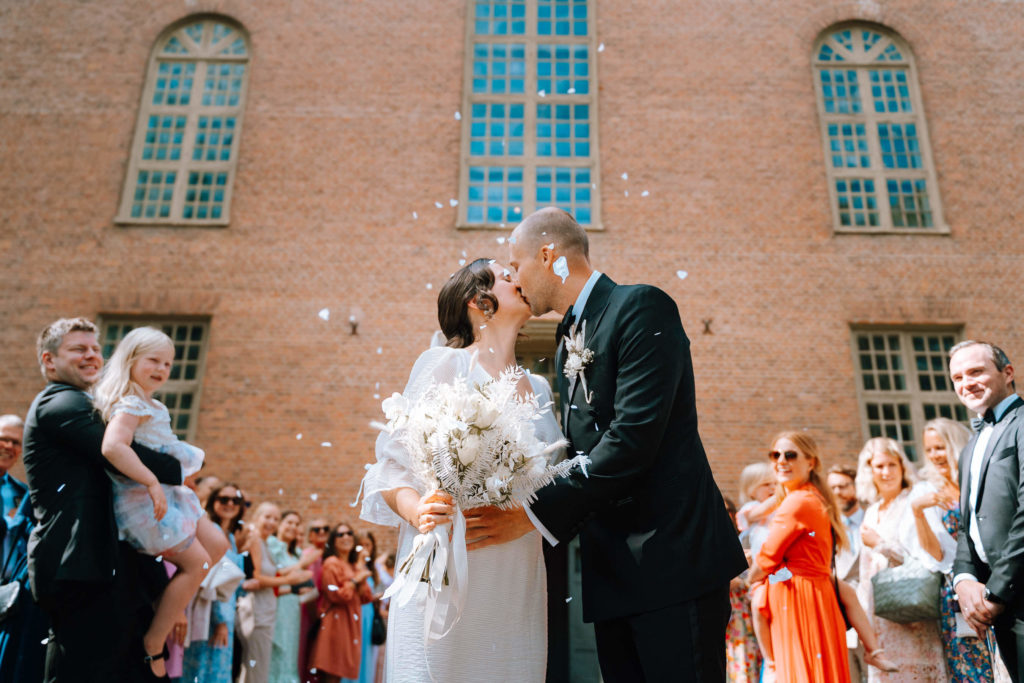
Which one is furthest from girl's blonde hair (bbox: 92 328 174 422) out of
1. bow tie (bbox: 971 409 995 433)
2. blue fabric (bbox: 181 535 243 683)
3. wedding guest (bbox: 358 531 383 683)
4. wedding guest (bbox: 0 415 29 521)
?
wedding guest (bbox: 358 531 383 683)

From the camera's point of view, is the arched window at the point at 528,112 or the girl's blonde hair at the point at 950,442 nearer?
the girl's blonde hair at the point at 950,442

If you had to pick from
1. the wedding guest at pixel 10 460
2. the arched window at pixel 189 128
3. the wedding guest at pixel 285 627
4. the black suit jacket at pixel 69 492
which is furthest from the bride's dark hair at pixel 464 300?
the arched window at pixel 189 128

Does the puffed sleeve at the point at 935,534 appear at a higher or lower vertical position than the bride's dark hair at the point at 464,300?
lower

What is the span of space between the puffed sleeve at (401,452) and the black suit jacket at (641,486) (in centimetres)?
55

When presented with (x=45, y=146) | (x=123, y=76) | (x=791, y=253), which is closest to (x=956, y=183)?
(x=791, y=253)

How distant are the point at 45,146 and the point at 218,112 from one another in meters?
2.79

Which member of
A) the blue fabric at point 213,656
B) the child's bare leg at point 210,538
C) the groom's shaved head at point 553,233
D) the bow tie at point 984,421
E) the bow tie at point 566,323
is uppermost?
the groom's shaved head at point 553,233

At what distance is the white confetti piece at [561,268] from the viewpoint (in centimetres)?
305

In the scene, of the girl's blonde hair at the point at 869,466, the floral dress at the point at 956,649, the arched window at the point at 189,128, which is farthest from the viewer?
the arched window at the point at 189,128

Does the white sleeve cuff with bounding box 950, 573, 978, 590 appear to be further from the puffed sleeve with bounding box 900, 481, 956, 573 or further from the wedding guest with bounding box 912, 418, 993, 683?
the puffed sleeve with bounding box 900, 481, 956, 573

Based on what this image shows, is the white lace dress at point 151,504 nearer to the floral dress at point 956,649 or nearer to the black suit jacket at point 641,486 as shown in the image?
the black suit jacket at point 641,486

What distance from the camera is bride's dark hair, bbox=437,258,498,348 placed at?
3.23 meters

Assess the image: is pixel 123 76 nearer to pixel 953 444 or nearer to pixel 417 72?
pixel 417 72

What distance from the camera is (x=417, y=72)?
515 inches
